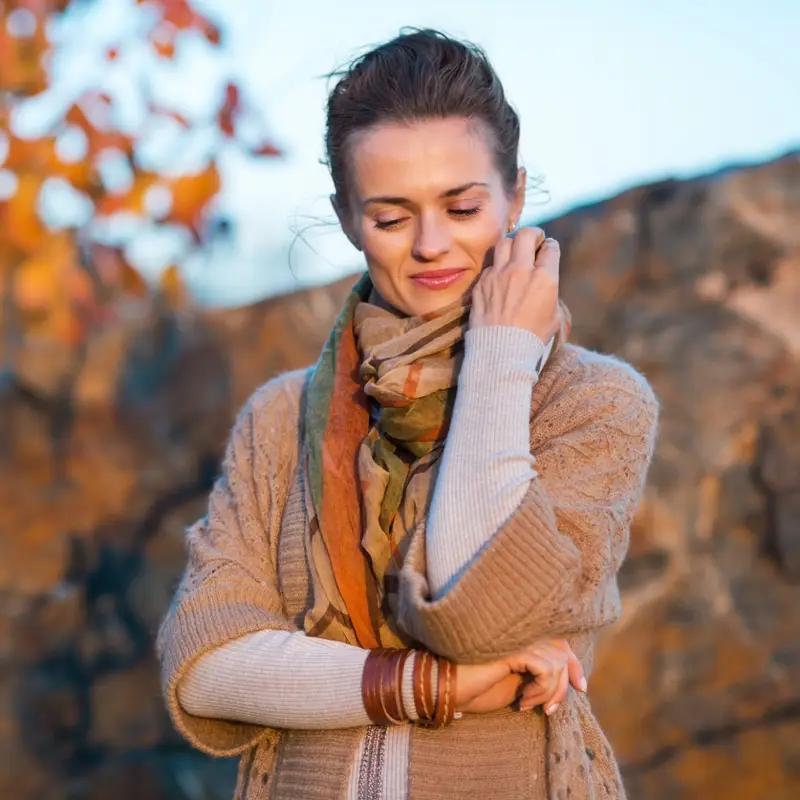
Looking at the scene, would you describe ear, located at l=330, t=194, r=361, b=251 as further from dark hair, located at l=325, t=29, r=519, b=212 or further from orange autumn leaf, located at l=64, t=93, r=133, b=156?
orange autumn leaf, located at l=64, t=93, r=133, b=156

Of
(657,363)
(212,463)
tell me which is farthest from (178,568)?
(657,363)

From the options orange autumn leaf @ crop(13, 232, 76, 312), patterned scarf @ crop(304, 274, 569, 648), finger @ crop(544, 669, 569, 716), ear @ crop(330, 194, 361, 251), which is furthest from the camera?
orange autumn leaf @ crop(13, 232, 76, 312)

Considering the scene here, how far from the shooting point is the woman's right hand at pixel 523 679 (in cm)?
168

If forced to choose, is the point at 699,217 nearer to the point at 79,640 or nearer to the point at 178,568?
the point at 178,568

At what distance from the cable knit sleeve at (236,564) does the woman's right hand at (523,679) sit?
0.36 metres

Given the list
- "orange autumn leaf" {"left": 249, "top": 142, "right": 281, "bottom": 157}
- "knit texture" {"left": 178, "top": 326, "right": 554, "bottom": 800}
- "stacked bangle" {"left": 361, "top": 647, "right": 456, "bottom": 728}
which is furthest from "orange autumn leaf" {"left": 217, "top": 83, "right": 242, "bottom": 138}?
"stacked bangle" {"left": 361, "top": 647, "right": 456, "bottom": 728}

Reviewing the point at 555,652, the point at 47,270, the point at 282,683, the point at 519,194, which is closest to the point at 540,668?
the point at 555,652

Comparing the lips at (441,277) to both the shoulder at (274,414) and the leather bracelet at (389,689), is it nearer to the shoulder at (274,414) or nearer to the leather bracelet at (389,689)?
the shoulder at (274,414)

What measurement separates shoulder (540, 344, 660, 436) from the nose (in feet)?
0.89

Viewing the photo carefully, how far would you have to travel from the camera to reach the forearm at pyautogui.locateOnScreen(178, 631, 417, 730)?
1.75 metres

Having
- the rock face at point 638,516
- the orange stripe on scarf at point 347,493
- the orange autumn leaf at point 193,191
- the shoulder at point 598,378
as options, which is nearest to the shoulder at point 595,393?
the shoulder at point 598,378

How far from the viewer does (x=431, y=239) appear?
1937mm

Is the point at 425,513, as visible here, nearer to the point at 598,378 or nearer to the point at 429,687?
the point at 429,687

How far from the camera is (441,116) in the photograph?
6.48ft
